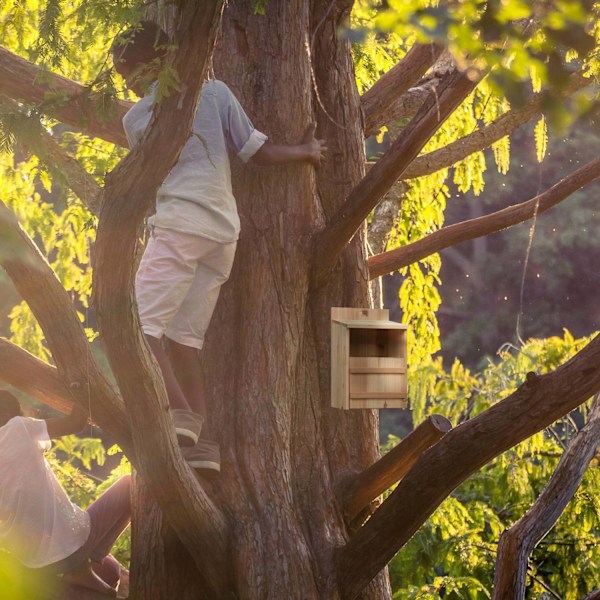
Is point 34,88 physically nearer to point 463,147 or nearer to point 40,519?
point 40,519

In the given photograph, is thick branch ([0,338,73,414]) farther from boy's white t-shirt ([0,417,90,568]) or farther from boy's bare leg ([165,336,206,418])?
boy's bare leg ([165,336,206,418])

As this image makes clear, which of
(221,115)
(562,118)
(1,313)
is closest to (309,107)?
(221,115)

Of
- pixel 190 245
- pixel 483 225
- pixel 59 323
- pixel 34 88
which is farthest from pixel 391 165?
pixel 34 88

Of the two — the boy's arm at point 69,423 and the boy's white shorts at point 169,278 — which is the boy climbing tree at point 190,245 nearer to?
the boy's white shorts at point 169,278

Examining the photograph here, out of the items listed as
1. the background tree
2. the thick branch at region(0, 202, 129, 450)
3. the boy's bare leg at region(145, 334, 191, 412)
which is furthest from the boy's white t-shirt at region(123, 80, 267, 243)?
the thick branch at region(0, 202, 129, 450)

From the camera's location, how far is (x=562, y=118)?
5.58 ft

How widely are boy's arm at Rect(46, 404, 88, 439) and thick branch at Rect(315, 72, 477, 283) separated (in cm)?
109

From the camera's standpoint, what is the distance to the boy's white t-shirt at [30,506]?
11.8ft

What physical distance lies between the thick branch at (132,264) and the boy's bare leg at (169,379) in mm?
316

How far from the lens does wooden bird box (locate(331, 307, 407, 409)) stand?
3.71 metres

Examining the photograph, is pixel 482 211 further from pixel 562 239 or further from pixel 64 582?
pixel 64 582

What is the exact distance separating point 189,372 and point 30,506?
0.79 meters

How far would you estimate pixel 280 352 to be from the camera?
3664 millimetres

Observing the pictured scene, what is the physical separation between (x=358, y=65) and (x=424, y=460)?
9.40 ft
